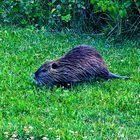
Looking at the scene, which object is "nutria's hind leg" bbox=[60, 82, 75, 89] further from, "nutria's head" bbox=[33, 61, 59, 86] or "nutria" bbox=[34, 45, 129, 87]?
"nutria's head" bbox=[33, 61, 59, 86]

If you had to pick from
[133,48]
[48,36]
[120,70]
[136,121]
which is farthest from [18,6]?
[136,121]

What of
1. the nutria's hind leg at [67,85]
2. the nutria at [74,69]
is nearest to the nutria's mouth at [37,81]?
the nutria at [74,69]

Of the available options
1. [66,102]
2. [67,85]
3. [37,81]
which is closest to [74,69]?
[67,85]

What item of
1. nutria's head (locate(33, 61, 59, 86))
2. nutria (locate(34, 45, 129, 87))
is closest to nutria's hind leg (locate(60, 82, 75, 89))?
nutria (locate(34, 45, 129, 87))

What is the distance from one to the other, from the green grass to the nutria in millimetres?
121

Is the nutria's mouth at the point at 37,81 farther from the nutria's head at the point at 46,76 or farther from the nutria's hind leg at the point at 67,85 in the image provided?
the nutria's hind leg at the point at 67,85

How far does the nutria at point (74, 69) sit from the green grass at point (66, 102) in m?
0.12

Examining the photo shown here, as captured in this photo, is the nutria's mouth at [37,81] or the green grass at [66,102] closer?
the green grass at [66,102]

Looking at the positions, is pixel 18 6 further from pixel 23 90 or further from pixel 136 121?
pixel 136 121

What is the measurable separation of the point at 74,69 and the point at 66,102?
29.7 inches

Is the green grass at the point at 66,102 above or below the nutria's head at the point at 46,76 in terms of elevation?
below

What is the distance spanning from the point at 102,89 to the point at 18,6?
150 inches

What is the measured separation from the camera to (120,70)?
6902 millimetres

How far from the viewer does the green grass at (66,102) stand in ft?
16.0
